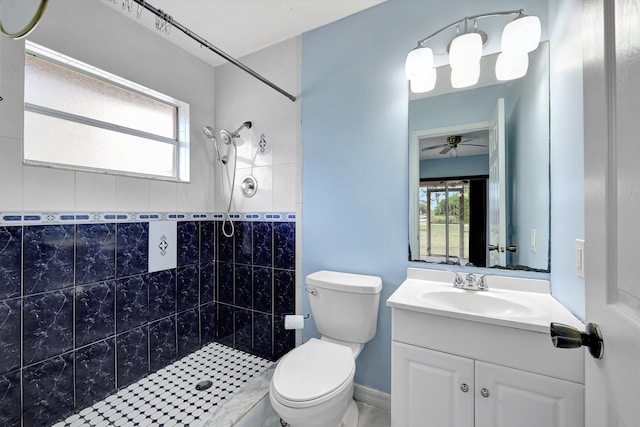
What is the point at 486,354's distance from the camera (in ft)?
3.41

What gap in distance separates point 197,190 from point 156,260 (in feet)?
2.05

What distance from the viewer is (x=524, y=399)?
98cm

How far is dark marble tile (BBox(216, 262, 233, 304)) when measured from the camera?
2.28 metres

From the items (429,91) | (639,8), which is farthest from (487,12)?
(639,8)

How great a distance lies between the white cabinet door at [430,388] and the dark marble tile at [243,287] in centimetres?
131

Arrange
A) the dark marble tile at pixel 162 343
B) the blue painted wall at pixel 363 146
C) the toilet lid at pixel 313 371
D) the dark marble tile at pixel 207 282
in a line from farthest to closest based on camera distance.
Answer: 1. the dark marble tile at pixel 207 282
2. the dark marble tile at pixel 162 343
3. the blue painted wall at pixel 363 146
4. the toilet lid at pixel 313 371

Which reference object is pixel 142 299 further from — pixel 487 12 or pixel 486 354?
pixel 487 12

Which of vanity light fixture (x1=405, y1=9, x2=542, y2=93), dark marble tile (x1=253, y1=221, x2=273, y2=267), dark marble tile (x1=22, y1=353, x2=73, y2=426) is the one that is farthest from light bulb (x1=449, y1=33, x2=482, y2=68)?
dark marble tile (x1=22, y1=353, x2=73, y2=426)

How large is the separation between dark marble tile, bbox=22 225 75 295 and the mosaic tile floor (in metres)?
0.75

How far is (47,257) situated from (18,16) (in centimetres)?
124

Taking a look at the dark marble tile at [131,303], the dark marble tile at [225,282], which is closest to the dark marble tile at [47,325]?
the dark marble tile at [131,303]

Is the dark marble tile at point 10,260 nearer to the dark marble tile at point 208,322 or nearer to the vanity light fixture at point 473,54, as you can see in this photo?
the dark marble tile at point 208,322

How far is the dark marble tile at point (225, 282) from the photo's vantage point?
2.28 meters

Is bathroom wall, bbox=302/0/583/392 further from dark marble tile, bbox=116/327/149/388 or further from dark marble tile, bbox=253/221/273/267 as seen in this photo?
dark marble tile, bbox=116/327/149/388
